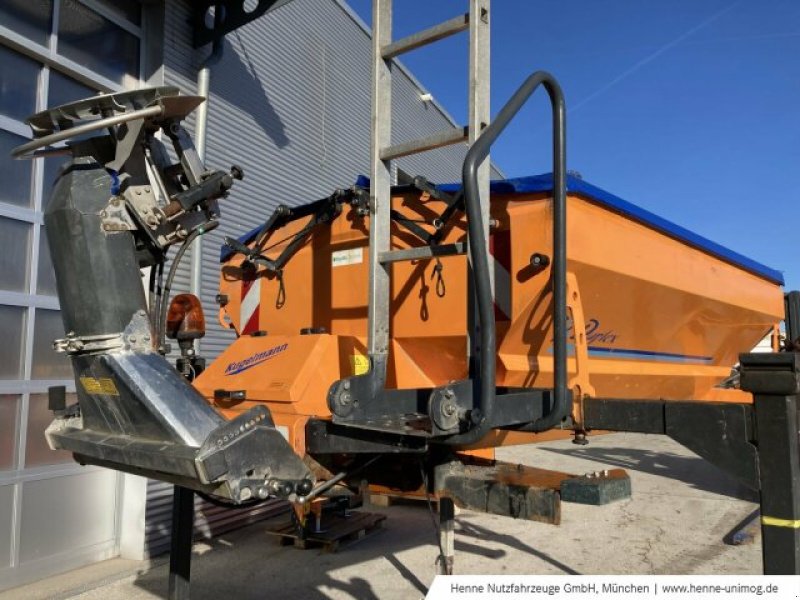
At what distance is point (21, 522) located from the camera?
443 centimetres

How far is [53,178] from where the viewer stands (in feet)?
15.7

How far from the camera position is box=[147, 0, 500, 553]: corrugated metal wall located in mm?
5727

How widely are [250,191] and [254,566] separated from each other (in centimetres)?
Answer: 356

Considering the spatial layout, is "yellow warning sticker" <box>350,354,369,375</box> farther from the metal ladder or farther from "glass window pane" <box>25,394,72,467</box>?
"glass window pane" <box>25,394,72,467</box>

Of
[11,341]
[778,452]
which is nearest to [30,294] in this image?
[11,341]

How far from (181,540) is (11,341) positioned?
2.56 metres

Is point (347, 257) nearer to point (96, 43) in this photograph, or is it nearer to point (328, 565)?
point (328, 565)

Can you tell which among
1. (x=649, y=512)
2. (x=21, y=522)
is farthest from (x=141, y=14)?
(x=649, y=512)

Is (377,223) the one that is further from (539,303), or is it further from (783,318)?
(783,318)

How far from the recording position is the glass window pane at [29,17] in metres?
4.45

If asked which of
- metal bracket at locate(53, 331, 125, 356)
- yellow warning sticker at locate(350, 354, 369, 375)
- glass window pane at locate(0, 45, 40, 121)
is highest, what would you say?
glass window pane at locate(0, 45, 40, 121)

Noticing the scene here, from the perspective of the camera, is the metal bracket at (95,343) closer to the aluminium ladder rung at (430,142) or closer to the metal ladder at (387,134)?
the metal ladder at (387,134)

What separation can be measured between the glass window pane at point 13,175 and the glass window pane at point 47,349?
0.81 meters

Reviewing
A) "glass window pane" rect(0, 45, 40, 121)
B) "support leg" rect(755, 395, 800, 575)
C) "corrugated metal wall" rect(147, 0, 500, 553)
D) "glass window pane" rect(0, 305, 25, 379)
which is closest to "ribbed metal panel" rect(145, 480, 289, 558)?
"corrugated metal wall" rect(147, 0, 500, 553)
